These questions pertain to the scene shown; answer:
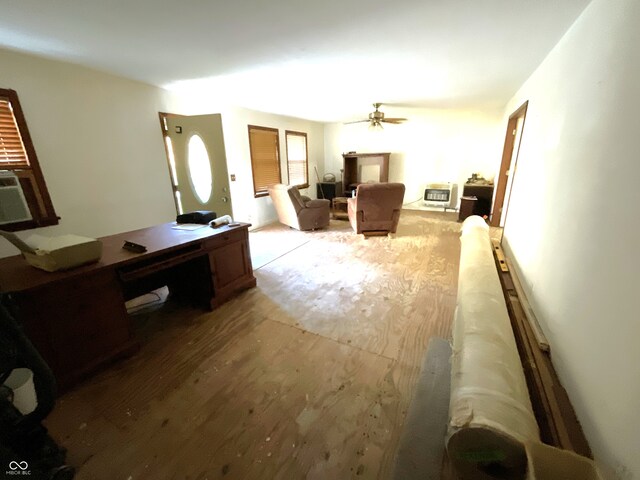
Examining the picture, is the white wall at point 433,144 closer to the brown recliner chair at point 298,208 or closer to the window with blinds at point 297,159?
the window with blinds at point 297,159

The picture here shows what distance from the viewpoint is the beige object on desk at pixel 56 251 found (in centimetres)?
142

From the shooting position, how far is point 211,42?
2037 millimetres

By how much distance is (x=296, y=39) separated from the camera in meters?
1.99

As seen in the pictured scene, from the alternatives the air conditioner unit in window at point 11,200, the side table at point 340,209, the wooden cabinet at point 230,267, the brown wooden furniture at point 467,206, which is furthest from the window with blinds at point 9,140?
the brown wooden furniture at point 467,206

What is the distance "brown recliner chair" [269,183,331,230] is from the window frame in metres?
2.95

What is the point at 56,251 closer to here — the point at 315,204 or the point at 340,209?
the point at 315,204

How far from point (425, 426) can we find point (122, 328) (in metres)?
1.99

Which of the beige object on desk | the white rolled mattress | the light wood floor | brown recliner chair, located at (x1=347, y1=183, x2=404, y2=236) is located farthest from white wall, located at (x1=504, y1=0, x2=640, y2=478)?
the beige object on desk

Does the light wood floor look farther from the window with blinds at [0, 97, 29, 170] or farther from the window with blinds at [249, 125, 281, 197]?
the window with blinds at [249, 125, 281, 197]

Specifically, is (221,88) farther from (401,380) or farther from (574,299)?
(574,299)

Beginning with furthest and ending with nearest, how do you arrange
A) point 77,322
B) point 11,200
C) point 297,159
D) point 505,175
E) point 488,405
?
point 297,159 → point 505,175 → point 11,200 → point 77,322 → point 488,405

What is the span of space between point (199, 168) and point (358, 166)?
4.41 metres

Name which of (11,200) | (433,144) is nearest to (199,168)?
(11,200)

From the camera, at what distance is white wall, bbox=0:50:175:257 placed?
2293 mm
